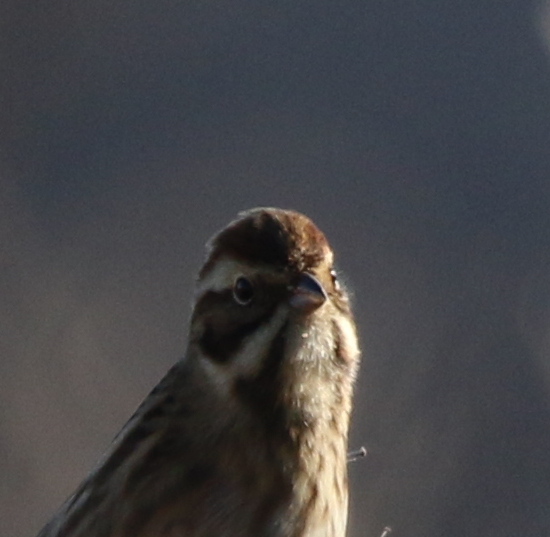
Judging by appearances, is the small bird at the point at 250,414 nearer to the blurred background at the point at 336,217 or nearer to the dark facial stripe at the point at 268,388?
the dark facial stripe at the point at 268,388

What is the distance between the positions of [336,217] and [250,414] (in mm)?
1488

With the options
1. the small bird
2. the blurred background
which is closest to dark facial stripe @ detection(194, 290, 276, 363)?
the small bird

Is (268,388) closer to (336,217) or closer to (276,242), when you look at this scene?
(276,242)

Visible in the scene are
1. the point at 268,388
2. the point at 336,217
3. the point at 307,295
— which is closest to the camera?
the point at 307,295

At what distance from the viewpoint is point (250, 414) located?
1.75 m

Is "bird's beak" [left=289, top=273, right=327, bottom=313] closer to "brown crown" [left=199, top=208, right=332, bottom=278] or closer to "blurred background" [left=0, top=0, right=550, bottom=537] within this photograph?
"brown crown" [left=199, top=208, right=332, bottom=278]

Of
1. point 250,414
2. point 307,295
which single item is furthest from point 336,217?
point 307,295

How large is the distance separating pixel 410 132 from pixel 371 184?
6.1 inches

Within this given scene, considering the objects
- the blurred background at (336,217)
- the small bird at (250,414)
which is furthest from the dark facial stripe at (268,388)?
the blurred background at (336,217)

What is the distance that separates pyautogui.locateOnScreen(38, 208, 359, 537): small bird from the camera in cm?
165

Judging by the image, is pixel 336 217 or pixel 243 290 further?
pixel 336 217

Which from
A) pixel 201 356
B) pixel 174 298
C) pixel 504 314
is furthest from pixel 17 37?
pixel 201 356

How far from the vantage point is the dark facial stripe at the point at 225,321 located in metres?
1.66

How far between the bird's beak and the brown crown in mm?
24
